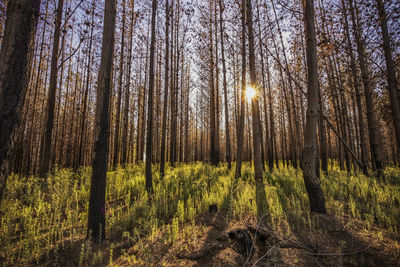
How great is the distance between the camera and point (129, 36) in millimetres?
10422

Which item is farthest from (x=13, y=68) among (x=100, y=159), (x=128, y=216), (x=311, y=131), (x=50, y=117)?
(x=50, y=117)

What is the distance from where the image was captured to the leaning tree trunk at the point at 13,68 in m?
1.84

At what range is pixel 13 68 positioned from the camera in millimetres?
1921

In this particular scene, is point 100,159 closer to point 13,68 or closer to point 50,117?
point 13,68

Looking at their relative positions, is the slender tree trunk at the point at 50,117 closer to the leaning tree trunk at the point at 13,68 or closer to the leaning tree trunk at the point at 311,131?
the leaning tree trunk at the point at 13,68

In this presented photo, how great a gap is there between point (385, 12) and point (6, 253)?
32.5 ft

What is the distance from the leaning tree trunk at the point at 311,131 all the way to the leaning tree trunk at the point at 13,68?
4.61 m

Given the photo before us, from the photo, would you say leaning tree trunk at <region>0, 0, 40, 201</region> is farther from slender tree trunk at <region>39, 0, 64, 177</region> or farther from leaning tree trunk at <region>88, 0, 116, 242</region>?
slender tree trunk at <region>39, 0, 64, 177</region>

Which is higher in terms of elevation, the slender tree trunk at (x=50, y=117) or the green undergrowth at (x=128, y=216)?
the slender tree trunk at (x=50, y=117)

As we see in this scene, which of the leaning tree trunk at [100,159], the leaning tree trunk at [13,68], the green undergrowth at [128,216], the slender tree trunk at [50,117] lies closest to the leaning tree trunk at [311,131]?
the green undergrowth at [128,216]

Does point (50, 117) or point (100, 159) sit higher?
point (50, 117)

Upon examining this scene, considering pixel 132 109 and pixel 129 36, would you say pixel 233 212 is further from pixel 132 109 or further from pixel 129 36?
pixel 132 109

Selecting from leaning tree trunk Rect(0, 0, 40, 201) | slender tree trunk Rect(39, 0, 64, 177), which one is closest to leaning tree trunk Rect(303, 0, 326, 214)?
leaning tree trunk Rect(0, 0, 40, 201)

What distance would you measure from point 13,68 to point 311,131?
473 centimetres
